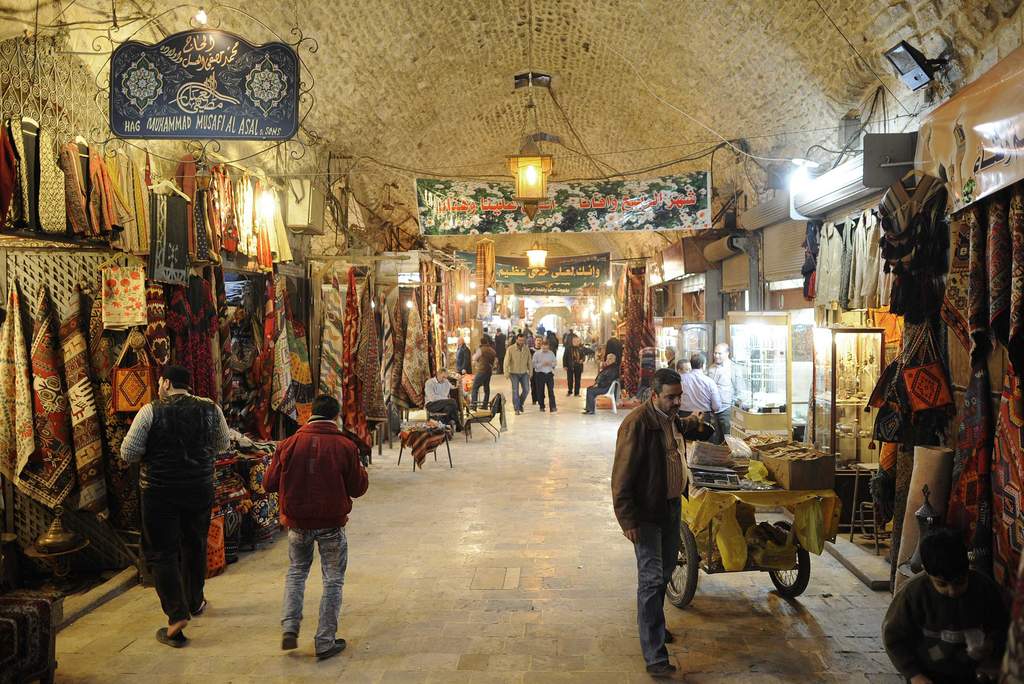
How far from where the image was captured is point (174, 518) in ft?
14.0

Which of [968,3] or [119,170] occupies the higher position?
[968,3]

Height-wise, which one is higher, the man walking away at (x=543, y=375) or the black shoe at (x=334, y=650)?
the man walking away at (x=543, y=375)

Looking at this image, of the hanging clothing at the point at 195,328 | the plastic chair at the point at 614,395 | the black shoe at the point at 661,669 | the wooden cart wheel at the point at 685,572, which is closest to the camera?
the black shoe at the point at 661,669

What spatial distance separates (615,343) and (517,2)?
7.82 m

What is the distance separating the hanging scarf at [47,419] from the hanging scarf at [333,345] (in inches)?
140

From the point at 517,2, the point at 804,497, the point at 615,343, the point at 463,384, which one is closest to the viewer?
the point at 804,497

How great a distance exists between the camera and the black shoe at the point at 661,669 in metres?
3.64

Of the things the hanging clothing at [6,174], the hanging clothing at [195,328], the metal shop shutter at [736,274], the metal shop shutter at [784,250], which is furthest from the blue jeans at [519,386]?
the hanging clothing at [6,174]

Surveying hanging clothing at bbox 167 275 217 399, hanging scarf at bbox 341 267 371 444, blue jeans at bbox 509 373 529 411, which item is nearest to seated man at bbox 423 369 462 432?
hanging scarf at bbox 341 267 371 444

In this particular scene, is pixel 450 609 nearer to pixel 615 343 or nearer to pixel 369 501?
pixel 369 501

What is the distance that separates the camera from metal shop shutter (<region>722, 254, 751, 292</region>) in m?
10.5

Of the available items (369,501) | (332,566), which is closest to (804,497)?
(332,566)

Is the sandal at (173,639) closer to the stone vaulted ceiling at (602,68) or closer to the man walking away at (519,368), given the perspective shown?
the stone vaulted ceiling at (602,68)

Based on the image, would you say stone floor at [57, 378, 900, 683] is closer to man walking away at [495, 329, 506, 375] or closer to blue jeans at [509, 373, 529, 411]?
blue jeans at [509, 373, 529, 411]
